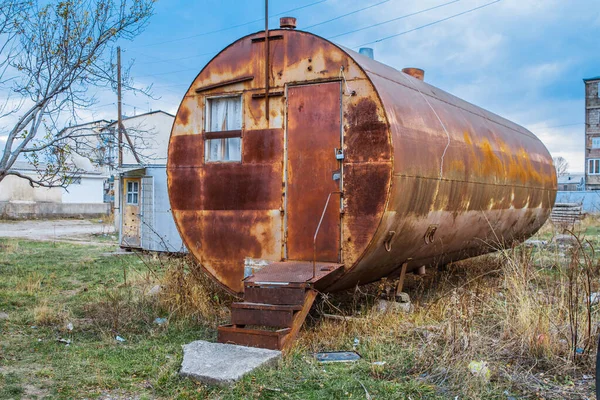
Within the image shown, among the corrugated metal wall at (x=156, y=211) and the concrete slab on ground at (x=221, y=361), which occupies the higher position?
the corrugated metal wall at (x=156, y=211)

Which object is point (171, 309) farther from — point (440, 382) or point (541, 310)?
point (541, 310)

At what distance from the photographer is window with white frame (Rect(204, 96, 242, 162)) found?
7695 mm

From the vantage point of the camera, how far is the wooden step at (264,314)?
240 inches

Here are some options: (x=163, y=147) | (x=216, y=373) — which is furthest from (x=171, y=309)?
(x=163, y=147)

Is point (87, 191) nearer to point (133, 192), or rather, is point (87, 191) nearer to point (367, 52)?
point (133, 192)

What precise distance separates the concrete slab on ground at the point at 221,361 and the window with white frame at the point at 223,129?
268 cm

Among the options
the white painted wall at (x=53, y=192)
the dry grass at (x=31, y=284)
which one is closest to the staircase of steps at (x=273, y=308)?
the dry grass at (x=31, y=284)

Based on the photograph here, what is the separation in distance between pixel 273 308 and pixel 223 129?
2744 mm

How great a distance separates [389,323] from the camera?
22.3 ft

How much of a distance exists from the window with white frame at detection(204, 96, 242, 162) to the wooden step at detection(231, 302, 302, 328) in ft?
7.02

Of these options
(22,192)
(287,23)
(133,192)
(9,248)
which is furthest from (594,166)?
(287,23)

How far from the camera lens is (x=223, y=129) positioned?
25.7 feet

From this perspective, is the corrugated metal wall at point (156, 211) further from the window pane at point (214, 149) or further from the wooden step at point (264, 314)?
the wooden step at point (264, 314)

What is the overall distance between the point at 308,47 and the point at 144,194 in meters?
11.4
